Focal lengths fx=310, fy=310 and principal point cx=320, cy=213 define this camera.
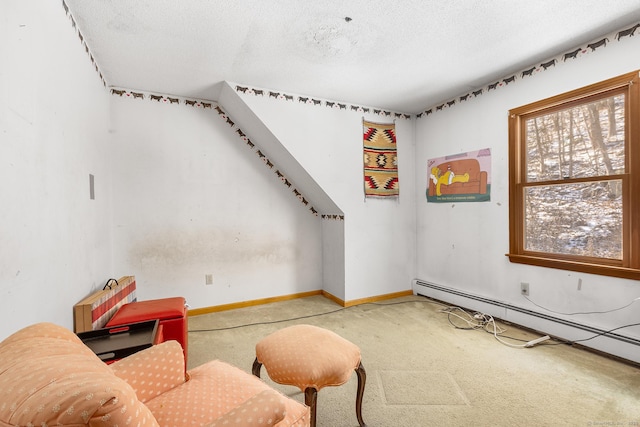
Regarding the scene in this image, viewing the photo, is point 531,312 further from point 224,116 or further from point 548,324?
point 224,116

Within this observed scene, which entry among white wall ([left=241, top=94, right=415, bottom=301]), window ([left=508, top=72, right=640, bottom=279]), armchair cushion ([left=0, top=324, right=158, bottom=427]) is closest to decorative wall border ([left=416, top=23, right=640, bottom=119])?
window ([left=508, top=72, right=640, bottom=279])

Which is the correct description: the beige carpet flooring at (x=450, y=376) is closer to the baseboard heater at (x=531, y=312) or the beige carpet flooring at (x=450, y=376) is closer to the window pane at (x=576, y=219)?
the baseboard heater at (x=531, y=312)

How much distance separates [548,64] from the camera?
8.73 ft

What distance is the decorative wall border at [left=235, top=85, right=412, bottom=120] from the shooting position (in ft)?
10.4

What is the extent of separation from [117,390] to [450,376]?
6.77 ft

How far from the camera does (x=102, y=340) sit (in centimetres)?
170

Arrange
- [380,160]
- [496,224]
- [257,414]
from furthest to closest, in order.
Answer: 1. [380,160]
2. [496,224]
3. [257,414]

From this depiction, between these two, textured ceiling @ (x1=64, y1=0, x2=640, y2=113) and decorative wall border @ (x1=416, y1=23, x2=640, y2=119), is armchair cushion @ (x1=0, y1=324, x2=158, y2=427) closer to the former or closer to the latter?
textured ceiling @ (x1=64, y1=0, x2=640, y2=113)

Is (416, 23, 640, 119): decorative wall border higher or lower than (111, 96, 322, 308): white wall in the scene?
higher

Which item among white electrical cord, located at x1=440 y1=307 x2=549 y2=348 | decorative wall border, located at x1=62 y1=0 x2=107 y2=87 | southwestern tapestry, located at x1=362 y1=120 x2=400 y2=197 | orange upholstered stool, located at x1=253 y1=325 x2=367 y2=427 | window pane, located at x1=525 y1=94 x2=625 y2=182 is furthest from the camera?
southwestern tapestry, located at x1=362 y1=120 x2=400 y2=197

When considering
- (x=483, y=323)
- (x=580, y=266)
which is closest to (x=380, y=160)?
(x=483, y=323)

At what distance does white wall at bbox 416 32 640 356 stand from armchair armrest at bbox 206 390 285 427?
2.69m

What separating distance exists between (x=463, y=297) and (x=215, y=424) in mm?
3210

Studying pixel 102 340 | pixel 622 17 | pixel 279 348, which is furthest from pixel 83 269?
pixel 622 17
